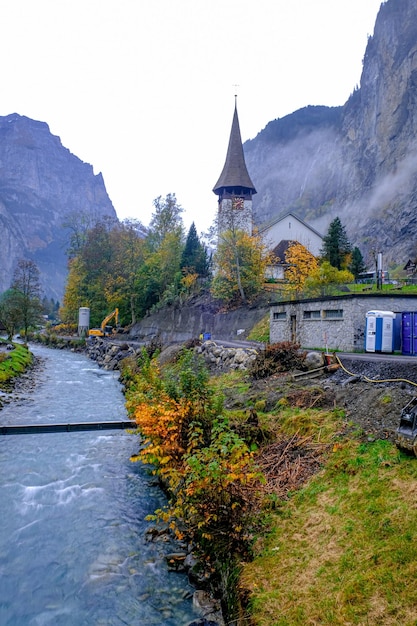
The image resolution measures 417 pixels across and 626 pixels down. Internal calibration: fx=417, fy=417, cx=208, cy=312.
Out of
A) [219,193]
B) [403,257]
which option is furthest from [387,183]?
[219,193]

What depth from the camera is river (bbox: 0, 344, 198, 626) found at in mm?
5941

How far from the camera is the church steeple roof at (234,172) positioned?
51.0 metres

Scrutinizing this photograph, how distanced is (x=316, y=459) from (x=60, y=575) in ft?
16.2

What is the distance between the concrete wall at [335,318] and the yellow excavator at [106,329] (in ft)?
99.5

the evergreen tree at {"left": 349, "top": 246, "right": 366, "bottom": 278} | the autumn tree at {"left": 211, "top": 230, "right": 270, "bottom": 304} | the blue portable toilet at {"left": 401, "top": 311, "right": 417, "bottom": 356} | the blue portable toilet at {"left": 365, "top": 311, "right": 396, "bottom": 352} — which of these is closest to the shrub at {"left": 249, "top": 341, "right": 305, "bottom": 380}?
the blue portable toilet at {"left": 365, "top": 311, "right": 396, "bottom": 352}

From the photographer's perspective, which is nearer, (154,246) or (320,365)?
(320,365)

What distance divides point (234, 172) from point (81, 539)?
49.7 m

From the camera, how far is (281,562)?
598 cm

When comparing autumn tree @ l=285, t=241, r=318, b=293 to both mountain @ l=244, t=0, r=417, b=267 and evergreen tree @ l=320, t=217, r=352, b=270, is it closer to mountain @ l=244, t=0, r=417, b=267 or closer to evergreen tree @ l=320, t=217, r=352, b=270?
evergreen tree @ l=320, t=217, r=352, b=270

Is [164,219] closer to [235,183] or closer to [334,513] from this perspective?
[235,183]

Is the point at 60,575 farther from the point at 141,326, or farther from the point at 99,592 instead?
the point at 141,326

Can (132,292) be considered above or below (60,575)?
above

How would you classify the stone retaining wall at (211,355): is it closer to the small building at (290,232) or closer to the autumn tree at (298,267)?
the autumn tree at (298,267)

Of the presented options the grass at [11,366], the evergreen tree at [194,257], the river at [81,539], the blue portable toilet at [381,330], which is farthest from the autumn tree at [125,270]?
the river at [81,539]
